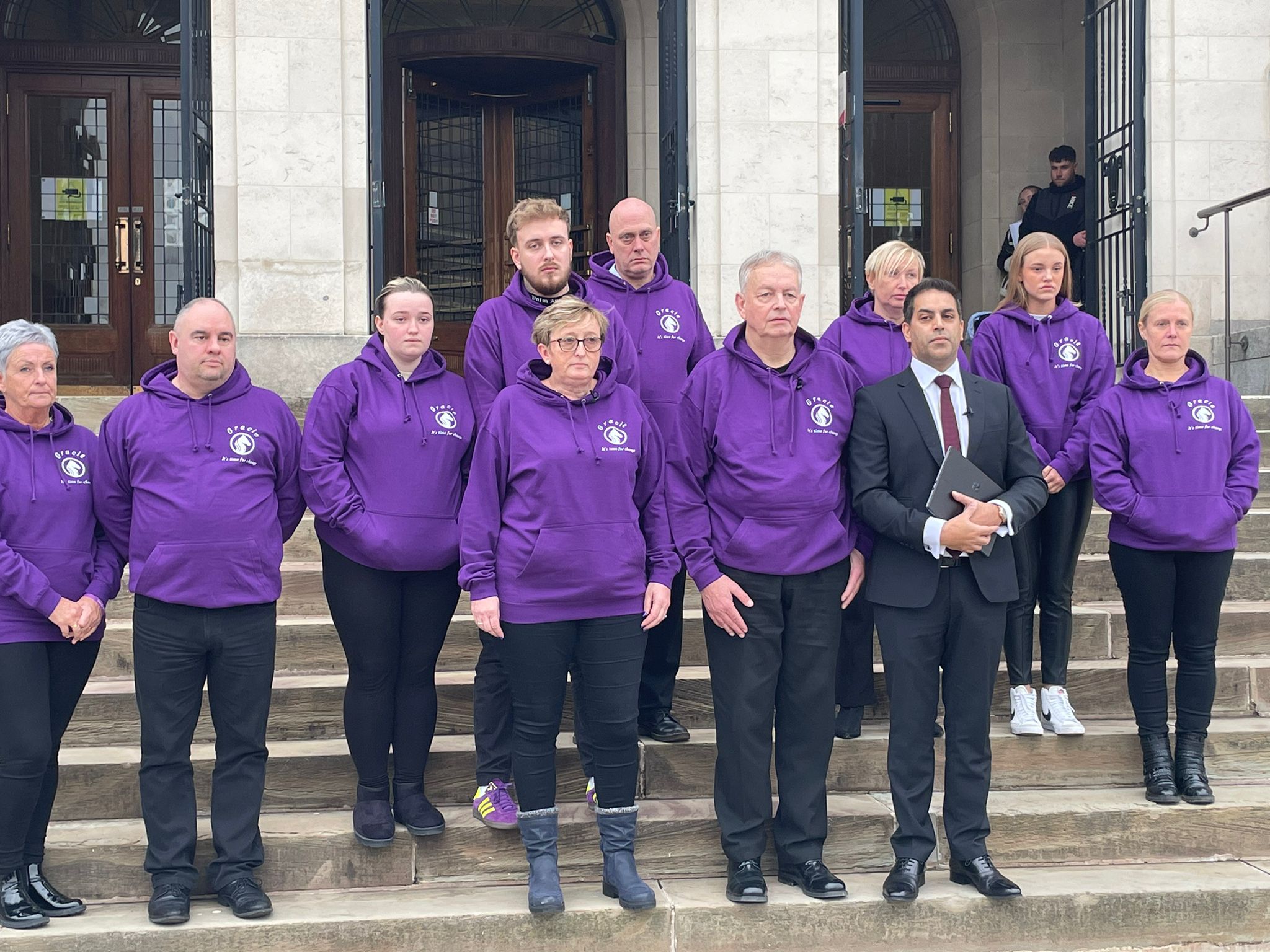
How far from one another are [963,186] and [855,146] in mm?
4207

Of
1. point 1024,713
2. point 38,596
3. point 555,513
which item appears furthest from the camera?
point 1024,713

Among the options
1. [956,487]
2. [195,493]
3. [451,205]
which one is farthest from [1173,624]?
[451,205]

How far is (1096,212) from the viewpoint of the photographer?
1073cm

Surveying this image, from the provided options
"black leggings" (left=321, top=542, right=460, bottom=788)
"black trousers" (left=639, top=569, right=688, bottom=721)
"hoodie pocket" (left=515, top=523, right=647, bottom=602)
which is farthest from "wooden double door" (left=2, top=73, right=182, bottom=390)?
"hoodie pocket" (left=515, top=523, right=647, bottom=602)

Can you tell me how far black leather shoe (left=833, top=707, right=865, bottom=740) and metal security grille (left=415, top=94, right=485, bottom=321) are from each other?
7.57 metres

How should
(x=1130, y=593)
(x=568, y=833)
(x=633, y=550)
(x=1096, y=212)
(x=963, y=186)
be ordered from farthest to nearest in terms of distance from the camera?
A: (x=963, y=186), (x=1096, y=212), (x=1130, y=593), (x=568, y=833), (x=633, y=550)

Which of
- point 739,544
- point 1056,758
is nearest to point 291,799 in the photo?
point 739,544

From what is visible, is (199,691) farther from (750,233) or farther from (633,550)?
(750,233)

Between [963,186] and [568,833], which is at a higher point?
[963,186]

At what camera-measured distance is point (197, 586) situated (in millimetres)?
Result: 4293

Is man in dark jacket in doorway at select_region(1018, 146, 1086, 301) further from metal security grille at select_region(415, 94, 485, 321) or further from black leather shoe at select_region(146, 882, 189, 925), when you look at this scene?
black leather shoe at select_region(146, 882, 189, 925)

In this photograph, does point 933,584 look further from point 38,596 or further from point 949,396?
point 38,596

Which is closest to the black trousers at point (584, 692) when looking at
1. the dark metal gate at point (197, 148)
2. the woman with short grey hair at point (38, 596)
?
the woman with short grey hair at point (38, 596)

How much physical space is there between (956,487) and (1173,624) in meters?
1.30
